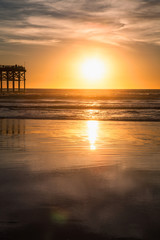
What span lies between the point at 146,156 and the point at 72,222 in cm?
523

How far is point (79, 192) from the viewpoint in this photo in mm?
5844

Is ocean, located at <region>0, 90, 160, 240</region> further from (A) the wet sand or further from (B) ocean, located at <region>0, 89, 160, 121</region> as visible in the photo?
(B) ocean, located at <region>0, 89, 160, 121</region>

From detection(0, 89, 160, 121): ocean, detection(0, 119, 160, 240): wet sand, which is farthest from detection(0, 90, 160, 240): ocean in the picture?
detection(0, 89, 160, 121): ocean

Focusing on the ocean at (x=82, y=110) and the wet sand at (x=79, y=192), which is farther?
the ocean at (x=82, y=110)

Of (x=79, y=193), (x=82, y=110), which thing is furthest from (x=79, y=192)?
(x=82, y=110)

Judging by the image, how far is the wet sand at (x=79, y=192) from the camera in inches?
173

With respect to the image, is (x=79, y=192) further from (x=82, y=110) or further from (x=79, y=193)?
(x=82, y=110)

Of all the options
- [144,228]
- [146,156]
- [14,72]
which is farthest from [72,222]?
[14,72]

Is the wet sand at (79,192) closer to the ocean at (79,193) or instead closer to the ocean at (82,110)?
the ocean at (79,193)

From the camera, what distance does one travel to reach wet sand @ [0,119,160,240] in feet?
14.4

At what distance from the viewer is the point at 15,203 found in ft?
17.1

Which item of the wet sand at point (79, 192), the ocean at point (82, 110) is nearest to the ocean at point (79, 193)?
the wet sand at point (79, 192)

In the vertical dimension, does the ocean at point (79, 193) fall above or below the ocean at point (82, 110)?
above

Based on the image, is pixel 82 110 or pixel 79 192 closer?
pixel 79 192
